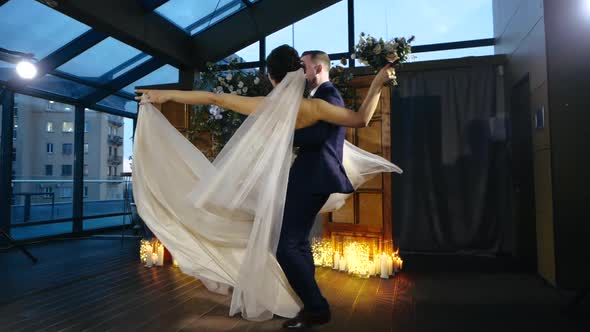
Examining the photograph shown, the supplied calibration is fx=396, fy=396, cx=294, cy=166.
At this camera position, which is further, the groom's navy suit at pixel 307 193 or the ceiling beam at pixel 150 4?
the ceiling beam at pixel 150 4

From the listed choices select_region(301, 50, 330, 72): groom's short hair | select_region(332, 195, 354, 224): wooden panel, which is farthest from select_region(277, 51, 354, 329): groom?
select_region(332, 195, 354, 224): wooden panel

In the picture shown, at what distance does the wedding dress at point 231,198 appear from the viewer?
6.59 feet

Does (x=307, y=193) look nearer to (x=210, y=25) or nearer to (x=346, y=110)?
(x=346, y=110)

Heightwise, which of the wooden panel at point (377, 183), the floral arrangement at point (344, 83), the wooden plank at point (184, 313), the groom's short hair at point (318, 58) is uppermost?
the floral arrangement at point (344, 83)

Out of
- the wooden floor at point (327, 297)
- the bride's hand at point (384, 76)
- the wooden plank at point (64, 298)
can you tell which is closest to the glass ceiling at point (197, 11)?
the wooden floor at point (327, 297)

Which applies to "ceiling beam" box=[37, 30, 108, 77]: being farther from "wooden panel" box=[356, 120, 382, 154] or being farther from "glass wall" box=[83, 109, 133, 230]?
"wooden panel" box=[356, 120, 382, 154]

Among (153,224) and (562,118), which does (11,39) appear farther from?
(562,118)

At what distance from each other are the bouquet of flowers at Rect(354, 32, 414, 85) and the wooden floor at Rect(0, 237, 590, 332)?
148cm

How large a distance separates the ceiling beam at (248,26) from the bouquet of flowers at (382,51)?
11.1 ft

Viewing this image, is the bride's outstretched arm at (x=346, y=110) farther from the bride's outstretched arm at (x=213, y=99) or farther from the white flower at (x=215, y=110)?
the white flower at (x=215, y=110)

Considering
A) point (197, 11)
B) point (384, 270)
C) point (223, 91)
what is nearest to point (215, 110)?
point (223, 91)

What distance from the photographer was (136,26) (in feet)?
14.4

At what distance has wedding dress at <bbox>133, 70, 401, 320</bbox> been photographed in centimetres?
201

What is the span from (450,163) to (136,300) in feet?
11.9
